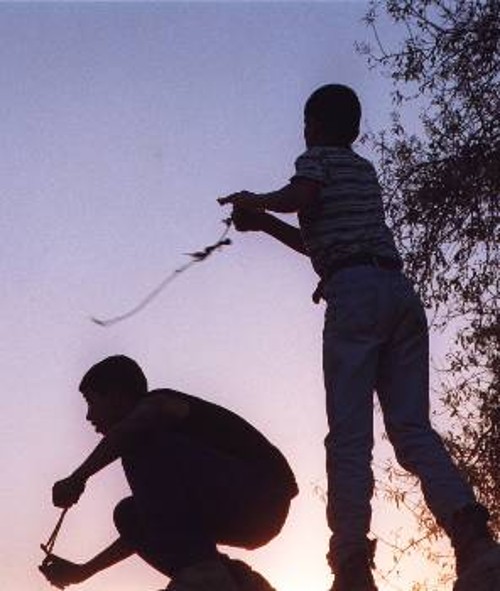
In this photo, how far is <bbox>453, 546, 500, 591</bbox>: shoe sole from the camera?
231 inches

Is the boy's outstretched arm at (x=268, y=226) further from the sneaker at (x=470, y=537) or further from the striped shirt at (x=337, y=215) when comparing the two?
the sneaker at (x=470, y=537)

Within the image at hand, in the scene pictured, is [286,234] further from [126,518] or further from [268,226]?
[126,518]

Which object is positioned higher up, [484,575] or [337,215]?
[337,215]

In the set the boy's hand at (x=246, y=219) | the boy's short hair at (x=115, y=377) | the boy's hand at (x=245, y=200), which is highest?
the boy's hand at (x=246, y=219)

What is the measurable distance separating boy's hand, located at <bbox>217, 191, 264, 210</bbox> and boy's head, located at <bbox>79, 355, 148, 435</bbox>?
1.19 m

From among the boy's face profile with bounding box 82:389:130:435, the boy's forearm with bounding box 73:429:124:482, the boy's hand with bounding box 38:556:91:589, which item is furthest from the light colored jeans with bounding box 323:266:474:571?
the boy's hand with bounding box 38:556:91:589

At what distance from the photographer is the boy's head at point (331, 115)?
6852mm

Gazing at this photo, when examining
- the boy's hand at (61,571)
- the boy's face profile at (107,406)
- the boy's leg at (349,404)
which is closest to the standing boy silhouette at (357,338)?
the boy's leg at (349,404)

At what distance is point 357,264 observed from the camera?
667 centimetres

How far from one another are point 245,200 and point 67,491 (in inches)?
66.9

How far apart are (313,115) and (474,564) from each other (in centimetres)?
240

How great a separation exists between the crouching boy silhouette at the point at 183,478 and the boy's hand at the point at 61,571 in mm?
274

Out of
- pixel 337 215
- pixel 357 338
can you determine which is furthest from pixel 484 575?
pixel 337 215

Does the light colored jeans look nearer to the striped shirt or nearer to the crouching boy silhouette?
the striped shirt
